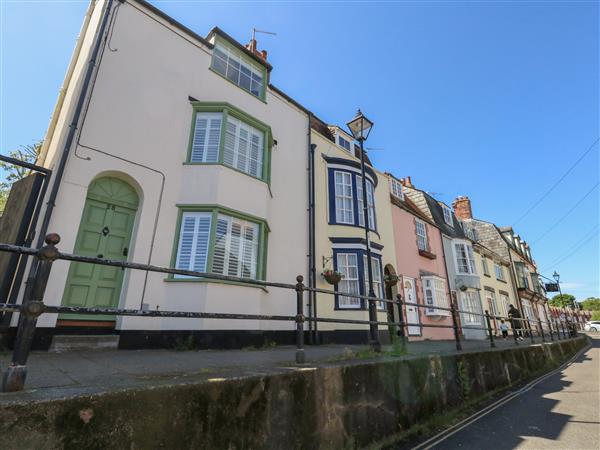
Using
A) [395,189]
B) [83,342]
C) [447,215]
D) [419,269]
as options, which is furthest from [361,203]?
[447,215]

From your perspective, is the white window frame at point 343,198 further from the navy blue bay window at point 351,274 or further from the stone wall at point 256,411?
the stone wall at point 256,411

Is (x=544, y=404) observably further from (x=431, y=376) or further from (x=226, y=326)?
(x=226, y=326)

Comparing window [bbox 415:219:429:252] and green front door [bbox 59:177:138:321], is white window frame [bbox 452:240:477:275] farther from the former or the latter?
green front door [bbox 59:177:138:321]

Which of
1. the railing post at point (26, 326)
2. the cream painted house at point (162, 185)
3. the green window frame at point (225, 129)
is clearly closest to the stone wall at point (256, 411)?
the railing post at point (26, 326)

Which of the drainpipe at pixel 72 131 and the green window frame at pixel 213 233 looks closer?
the drainpipe at pixel 72 131

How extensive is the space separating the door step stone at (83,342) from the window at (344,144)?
12.1 metres

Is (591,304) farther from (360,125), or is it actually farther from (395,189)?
(360,125)

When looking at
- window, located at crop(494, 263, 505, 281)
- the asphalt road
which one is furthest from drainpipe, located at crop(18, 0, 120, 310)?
window, located at crop(494, 263, 505, 281)

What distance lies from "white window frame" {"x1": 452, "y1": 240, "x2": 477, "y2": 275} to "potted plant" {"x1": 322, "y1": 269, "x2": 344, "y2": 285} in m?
12.7

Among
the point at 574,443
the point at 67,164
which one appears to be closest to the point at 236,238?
the point at 67,164

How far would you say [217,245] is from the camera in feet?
27.0

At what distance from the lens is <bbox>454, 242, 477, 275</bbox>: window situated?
20.2 m

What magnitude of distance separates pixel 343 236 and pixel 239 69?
292 inches

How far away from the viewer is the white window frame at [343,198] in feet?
42.5
